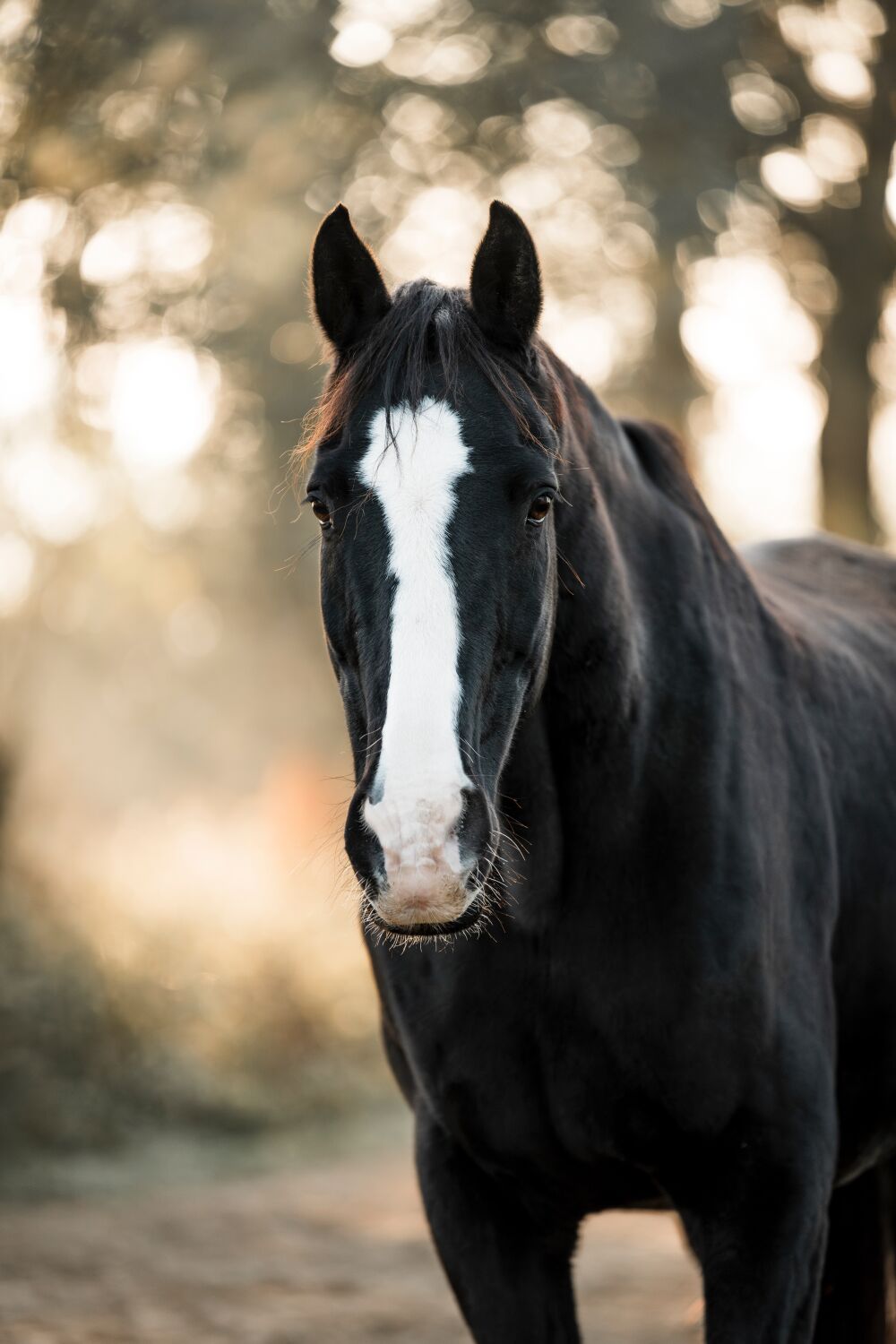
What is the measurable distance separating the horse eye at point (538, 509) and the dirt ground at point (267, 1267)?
3623 millimetres

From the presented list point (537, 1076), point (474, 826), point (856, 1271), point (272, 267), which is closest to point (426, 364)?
point (474, 826)

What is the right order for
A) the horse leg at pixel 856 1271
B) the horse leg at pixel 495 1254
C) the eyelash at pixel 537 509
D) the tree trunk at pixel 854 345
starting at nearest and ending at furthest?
1. the eyelash at pixel 537 509
2. the horse leg at pixel 495 1254
3. the horse leg at pixel 856 1271
4. the tree trunk at pixel 854 345

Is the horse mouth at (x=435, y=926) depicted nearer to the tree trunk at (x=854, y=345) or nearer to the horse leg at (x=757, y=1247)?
the horse leg at (x=757, y=1247)

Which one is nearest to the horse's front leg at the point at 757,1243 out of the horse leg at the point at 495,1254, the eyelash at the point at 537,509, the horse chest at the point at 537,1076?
the horse chest at the point at 537,1076

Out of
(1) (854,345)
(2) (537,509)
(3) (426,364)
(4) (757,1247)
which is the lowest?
(4) (757,1247)

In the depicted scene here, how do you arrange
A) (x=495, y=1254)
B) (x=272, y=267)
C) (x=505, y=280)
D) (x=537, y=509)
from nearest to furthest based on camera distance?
(x=537, y=509)
(x=505, y=280)
(x=495, y=1254)
(x=272, y=267)

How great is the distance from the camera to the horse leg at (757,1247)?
8.35 feet

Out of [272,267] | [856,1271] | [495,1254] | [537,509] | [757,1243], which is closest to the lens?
[537,509]

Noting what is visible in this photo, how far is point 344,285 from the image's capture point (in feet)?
8.36

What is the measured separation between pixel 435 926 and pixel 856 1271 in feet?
8.32

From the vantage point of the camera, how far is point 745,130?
8977 mm

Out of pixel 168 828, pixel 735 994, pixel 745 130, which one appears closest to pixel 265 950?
pixel 168 828

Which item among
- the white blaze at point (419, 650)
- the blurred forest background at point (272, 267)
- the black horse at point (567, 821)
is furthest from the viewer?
the blurred forest background at point (272, 267)

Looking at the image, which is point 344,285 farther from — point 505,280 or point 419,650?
point 419,650
